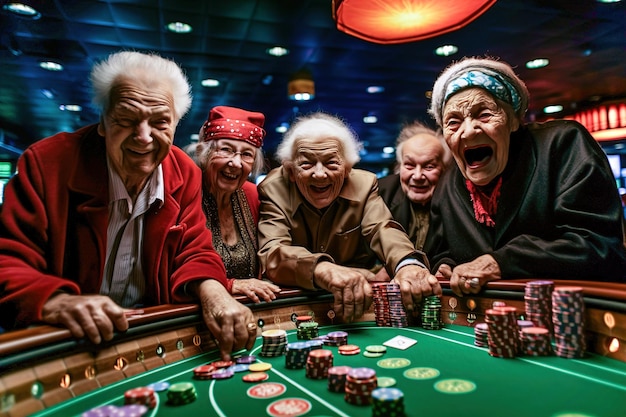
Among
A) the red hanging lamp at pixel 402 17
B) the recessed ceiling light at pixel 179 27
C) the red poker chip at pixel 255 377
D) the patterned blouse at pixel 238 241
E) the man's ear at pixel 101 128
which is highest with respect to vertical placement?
the recessed ceiling light at pixel 179 27

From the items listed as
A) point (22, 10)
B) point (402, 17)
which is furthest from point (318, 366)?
point (22, 10)

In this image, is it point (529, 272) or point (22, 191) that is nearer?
point (22, 191)

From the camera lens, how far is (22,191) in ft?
5.51

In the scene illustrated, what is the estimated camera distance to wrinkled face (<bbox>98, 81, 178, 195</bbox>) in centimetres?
191

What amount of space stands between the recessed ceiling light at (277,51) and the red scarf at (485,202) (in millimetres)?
5301

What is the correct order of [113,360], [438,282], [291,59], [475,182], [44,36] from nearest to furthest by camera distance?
[113,360] → [438,282] → [475,182] → [44,36] → [291,59]

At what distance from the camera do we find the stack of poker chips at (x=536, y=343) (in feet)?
4.83

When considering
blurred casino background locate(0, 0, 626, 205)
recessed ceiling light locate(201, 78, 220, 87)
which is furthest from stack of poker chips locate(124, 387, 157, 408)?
recessed ceiling light locate(201, 78, 220, 87)

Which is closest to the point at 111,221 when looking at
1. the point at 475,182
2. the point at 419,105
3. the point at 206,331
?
the point at 206,331

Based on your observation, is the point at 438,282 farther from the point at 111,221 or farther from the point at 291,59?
the point at 291,59

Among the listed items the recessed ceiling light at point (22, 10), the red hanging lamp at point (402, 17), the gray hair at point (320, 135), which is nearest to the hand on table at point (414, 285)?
the gray hair at point (320, 135)

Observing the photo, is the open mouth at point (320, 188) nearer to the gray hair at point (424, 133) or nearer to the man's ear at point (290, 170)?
the man's ear at point (290, 170)

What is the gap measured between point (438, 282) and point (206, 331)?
1.10 metres

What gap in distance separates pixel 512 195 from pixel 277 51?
571 cm
